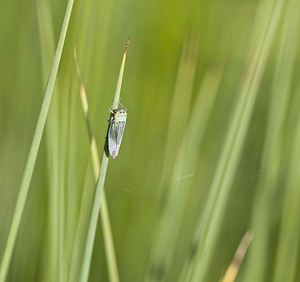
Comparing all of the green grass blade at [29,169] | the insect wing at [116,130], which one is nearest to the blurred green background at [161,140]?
the insect wing at [116,130]

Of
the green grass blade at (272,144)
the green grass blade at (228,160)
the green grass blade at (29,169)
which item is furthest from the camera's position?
the green grass blade at (272,144)

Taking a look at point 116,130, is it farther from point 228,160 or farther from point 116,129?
point 228,160

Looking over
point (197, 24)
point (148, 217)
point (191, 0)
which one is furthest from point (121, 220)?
point (191, 0)

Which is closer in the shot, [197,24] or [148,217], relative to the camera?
[148,217]

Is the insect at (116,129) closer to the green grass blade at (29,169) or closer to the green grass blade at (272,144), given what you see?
the green grass blade at (29,169)

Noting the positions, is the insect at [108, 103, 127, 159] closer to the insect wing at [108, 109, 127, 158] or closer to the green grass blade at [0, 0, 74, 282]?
the insect wing at [108, 109, 127, 158]

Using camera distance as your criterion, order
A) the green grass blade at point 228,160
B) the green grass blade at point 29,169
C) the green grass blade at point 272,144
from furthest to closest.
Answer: the green grass blade at point 272,144
the green grass blade at point 228,160
the green grass blade at point 29,169

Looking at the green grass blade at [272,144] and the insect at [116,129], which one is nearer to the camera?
the insect at [116,129]

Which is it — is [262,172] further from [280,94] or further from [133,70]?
[133,70]

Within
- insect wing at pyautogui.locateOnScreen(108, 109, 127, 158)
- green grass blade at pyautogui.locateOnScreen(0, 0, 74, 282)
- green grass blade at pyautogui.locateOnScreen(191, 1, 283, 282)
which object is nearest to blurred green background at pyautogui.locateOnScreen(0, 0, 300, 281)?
green grass blade at pyautogui.locateOnScreen(191, 1, 283, 282)
